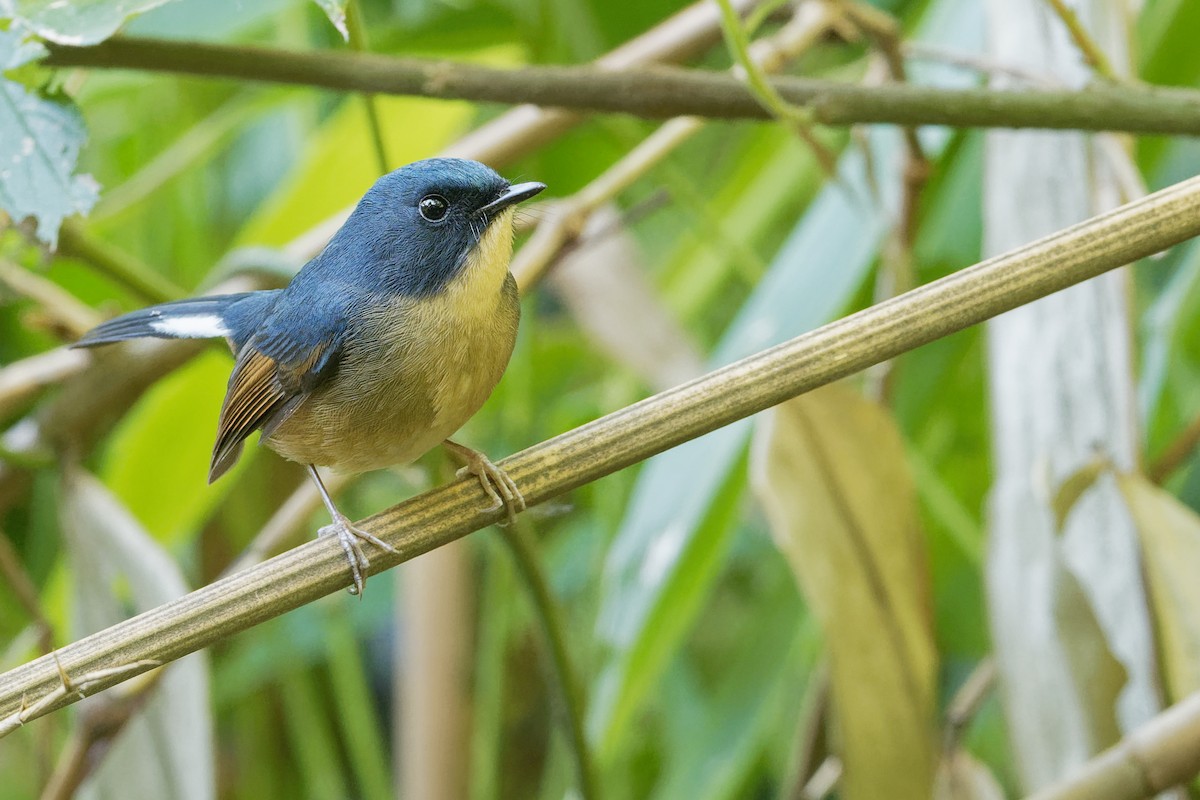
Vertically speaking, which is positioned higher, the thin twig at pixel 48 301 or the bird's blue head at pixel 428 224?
the thin twig at pixel 48 301

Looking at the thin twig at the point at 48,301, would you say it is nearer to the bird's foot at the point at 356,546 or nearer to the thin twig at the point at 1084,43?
the bird's foot at the point at 356,546

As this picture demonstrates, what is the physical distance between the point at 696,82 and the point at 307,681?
2087 mm

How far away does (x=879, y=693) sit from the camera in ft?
5.55

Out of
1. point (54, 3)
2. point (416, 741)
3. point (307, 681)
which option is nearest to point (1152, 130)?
point (54, 3)

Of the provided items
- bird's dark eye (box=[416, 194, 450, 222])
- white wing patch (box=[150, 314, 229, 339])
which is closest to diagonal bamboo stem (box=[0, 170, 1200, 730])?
bird's dark eye (box=[416, 194, 450, 222])

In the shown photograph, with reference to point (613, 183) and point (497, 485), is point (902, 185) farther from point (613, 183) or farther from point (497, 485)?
point (497, 485)

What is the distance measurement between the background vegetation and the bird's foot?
0.87 ft

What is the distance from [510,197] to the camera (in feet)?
5.10

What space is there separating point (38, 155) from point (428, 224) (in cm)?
46

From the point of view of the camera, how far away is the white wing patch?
1757 mm

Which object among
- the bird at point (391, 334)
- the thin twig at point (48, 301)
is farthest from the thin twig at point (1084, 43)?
the thin twig at point (48, 301)

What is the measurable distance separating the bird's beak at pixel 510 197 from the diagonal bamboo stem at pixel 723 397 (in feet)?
1.55

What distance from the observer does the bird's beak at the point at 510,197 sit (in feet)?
4.99

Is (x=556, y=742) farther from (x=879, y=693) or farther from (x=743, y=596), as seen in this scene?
(x=879, y=693)
